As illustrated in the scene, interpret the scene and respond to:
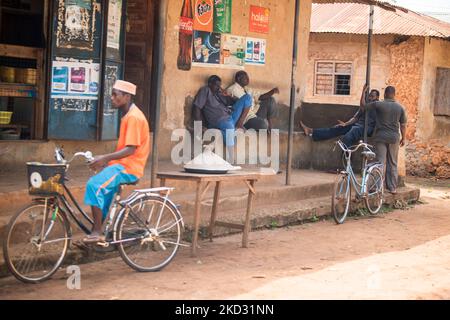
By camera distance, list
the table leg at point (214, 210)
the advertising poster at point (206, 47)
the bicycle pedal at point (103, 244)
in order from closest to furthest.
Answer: the bicycle pedal at point (103, 244)
the table leg at point (214, 210)
the advertising poster at point (206, 47)

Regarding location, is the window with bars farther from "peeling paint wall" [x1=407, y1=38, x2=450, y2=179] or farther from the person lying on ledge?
the person lying on ledge

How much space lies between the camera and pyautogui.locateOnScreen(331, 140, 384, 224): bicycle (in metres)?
10.9

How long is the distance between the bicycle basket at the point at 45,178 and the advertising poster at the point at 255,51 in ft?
22.3

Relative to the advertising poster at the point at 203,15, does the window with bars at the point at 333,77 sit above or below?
below

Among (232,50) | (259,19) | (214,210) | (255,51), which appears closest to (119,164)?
(214,210)

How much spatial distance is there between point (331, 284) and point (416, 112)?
12.6 metres

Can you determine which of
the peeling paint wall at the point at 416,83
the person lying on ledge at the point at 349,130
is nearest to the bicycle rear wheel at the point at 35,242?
the person lying on ledge at the point at 349,130

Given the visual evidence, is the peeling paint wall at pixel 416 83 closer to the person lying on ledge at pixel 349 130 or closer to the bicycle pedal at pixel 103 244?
the person lying on ledge at pixel 349 130

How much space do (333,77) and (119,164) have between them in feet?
47.2

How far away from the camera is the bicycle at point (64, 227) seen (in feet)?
21.3

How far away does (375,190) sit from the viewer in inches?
472

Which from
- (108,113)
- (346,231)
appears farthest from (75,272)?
(346,231)

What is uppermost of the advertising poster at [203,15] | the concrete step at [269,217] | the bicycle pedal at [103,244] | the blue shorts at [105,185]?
the advertising poster at [203,15]

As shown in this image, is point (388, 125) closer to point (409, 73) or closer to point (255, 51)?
point (255, 51)
